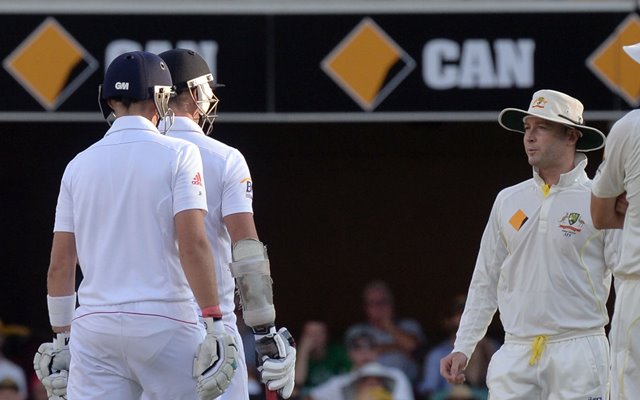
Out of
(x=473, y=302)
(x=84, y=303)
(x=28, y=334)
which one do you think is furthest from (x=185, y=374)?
(x=28, y=334)

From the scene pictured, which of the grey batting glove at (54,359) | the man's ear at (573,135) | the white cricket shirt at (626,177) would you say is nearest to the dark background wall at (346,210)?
the man's ear at (573,135)

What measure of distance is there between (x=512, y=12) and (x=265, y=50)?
1.51 meters

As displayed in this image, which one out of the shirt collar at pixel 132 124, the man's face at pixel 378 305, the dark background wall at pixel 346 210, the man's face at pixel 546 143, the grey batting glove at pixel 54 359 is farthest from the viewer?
the dark background wall at pixel 346 210

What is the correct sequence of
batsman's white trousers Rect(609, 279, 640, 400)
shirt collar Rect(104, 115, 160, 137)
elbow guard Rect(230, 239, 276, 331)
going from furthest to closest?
elbow guard Rect(230, 239, 276, 331), shirt collar Rect(104, 115, 160, 137), batsman's white trousers Rect(609, 279, 640, 400)

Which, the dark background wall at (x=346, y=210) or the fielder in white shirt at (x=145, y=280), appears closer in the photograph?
the fielder in white shirt at (x=145, y=280)

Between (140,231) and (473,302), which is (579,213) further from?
(140,231)

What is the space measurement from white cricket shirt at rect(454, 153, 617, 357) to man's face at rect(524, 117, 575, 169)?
7cm

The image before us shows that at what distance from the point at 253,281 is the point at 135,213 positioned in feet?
1.88

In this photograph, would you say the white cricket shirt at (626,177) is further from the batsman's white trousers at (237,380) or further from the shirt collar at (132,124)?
the shirt collar at (132,124)

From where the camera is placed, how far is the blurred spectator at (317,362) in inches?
386

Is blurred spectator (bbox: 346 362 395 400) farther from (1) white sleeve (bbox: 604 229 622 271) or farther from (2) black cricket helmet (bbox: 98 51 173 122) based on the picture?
(2) black cricket helmet (bbox: 98 51 173 122)

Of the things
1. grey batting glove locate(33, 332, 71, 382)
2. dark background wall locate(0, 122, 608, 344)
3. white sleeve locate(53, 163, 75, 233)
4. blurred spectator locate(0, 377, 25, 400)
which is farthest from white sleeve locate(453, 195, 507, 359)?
dark background wall locate(0, 122, 608, 344)

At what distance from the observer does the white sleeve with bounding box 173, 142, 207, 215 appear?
14.8ft

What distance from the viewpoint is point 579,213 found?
5613 millimetres
